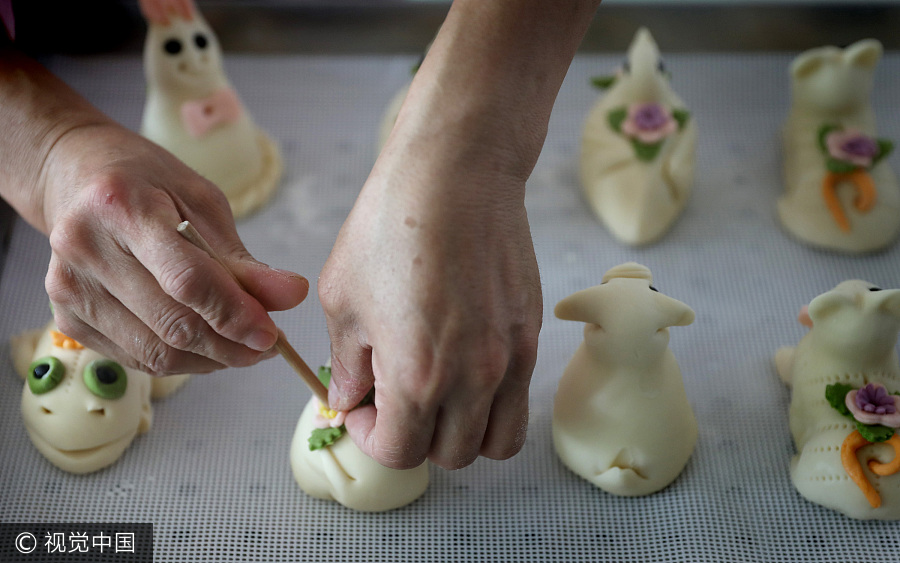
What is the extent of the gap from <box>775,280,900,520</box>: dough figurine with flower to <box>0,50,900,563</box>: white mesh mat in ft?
0.18

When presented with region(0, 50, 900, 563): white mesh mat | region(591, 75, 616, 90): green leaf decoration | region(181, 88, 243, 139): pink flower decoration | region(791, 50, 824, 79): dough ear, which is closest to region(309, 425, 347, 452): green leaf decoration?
region(0, 50, 900, 563): white mesh mat

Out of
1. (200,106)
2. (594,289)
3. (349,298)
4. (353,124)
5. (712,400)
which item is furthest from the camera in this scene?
(353,124)

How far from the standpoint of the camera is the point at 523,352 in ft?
2.69

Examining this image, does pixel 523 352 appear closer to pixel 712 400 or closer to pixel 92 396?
pixel 712 400

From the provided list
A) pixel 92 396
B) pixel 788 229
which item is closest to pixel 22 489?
pixel 92 396

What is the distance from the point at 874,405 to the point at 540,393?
0.50m

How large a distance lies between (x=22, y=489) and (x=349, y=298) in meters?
0.74

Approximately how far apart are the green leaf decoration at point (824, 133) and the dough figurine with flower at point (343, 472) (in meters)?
0.99

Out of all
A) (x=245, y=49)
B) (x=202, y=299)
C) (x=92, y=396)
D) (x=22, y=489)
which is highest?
(x=202, y=299)

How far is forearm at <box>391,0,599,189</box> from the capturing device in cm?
79

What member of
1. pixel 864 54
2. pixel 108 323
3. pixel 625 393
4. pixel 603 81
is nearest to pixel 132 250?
pixel 108 323

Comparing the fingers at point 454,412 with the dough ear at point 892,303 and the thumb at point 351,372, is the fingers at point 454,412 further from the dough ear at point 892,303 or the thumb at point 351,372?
the dough ear at point 892,303

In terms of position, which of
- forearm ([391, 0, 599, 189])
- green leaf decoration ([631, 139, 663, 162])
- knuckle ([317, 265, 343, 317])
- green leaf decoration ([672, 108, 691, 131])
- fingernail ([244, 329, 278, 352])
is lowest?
green leaf decoration ([631, 139, 663, 162])

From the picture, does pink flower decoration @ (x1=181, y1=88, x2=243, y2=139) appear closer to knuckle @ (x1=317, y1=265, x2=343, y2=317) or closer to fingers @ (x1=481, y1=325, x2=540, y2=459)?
knuckle @ (x1=317, y1=265, x2=343, y2=317)
